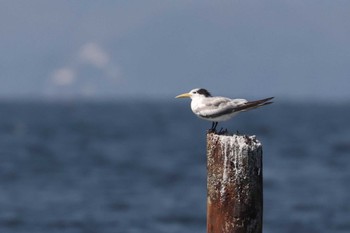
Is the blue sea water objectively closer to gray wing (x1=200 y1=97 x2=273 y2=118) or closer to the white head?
the white head

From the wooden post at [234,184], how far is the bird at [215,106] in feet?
2.66

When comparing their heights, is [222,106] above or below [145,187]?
below

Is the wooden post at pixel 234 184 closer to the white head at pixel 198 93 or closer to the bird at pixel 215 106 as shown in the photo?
the bird at pixel 215 106

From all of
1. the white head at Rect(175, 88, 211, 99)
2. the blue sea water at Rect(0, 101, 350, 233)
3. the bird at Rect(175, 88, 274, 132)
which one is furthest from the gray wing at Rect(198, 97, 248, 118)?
the blue sea water at Rect(0, 101, 350, 233)

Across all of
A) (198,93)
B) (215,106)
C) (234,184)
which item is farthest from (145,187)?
(234,184)

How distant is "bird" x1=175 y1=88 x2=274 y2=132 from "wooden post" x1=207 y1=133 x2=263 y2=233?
81 cm

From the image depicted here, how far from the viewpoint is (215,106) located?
14.3 m

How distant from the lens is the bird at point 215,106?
14.0 metres

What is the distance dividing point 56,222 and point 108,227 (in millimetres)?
2123

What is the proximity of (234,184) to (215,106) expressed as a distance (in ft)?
5.27

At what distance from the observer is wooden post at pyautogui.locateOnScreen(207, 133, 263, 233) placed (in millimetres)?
12961

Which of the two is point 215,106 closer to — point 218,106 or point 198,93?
point 218,106

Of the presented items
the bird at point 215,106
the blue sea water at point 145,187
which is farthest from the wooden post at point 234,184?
the blue sea water at point 145,187

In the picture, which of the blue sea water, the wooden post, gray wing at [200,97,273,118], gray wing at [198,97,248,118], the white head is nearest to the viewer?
the wooden post
